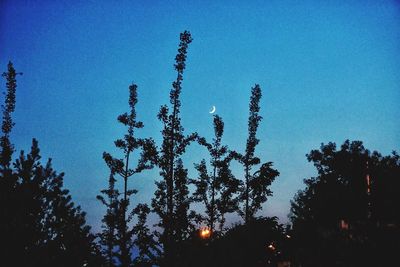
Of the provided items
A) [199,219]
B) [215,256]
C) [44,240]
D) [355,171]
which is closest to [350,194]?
[199,219]

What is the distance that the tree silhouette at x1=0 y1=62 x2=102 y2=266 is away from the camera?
655 cm

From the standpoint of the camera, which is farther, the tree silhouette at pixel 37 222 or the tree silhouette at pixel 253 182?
the tree silhouette at pixel 253 182

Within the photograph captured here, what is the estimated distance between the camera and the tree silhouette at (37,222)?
655 centimetres

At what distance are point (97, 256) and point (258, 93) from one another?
28297mm

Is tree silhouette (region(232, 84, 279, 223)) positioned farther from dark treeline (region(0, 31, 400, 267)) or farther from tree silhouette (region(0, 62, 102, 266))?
tree silhouette (region(0, 62, 102, 266))

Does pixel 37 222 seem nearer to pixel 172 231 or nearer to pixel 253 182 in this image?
pixel 172 231

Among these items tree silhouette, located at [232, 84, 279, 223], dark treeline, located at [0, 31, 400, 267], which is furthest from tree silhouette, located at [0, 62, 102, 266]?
tree silhouette, located at [232, 84, 279, 223]

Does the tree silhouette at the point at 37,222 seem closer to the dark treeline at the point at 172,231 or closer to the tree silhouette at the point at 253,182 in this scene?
the dark treeline at the point at 172,231

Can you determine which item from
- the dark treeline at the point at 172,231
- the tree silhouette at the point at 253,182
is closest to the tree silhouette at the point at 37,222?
the dark treeline at the point at 172,231

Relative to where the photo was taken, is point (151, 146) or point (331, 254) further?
point (151, 146)

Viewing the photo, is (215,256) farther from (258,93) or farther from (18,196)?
(258,93)

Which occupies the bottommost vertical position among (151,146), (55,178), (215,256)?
(215,256)

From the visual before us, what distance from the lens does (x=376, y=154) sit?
47219 mm

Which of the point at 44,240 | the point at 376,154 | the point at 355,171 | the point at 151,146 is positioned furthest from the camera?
the point at 376,154
